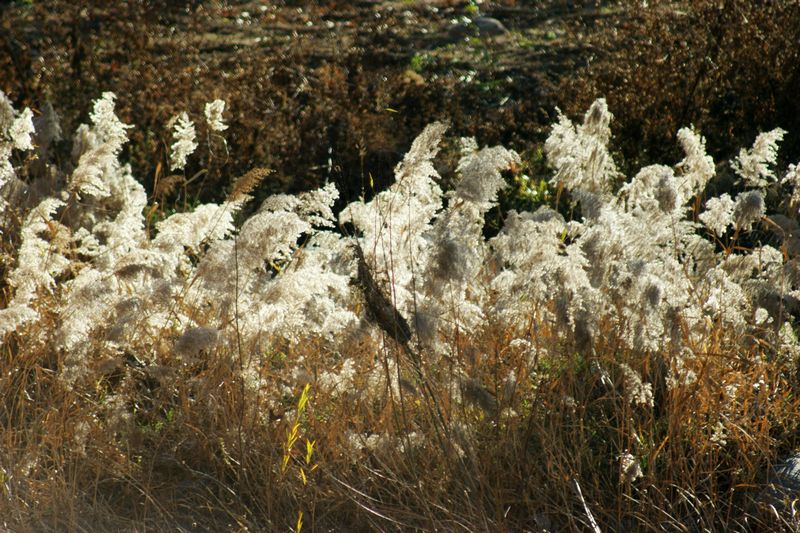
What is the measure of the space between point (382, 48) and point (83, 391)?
5.45 m

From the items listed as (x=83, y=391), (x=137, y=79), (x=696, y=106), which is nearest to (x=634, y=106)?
(x=696, y=106)

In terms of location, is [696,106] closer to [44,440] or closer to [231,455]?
[231,455]

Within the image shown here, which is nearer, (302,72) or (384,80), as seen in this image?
(384,80)

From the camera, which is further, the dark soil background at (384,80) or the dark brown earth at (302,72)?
the dark brown earth at (302,72)

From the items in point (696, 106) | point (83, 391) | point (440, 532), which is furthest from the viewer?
point (696, 106)

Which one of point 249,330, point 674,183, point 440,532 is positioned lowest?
point 440,532

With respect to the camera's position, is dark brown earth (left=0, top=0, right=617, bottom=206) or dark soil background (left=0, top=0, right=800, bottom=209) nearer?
dark soil background (left=0, top=0, right=800, bottom=209)

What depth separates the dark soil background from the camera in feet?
21.9

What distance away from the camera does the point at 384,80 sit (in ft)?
25.3

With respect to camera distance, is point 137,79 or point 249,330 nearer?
point 249,330

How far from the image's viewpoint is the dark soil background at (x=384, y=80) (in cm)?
669

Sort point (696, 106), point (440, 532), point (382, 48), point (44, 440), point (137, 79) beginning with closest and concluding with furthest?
point (440, 532), point (44, 440), point (696, 106), point (137, 79), point (382, 48)

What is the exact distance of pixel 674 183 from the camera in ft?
12.1

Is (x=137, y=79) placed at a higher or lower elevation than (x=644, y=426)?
higher
